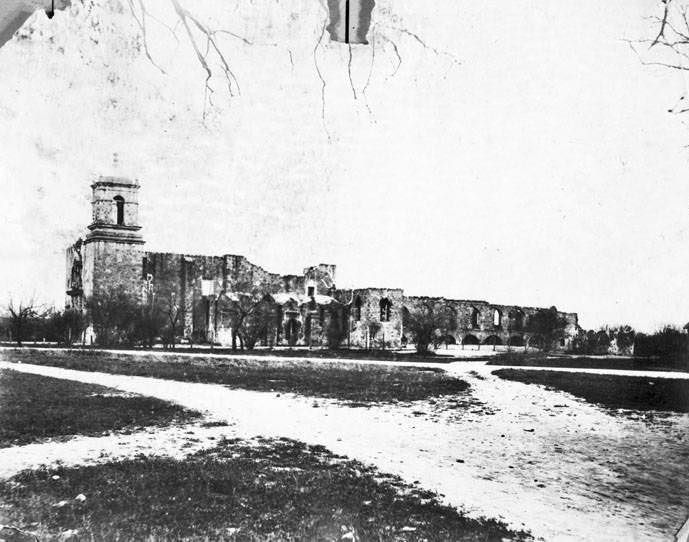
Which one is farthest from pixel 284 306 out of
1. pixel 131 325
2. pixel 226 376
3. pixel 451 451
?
pixel 451 451

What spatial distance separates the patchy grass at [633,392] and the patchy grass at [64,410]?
12.9ft

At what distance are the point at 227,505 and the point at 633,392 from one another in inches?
140

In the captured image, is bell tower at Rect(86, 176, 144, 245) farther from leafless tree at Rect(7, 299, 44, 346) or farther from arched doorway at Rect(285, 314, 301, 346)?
arched doorway at Rect(285, 314, 301, 346)

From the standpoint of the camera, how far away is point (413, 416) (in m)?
4.96

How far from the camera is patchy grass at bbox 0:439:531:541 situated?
3152mm

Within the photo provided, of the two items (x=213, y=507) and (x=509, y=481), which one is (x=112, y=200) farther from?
(x=509, y=481)

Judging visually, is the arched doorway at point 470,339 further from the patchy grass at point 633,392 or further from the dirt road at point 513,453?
the dirt road at point 513,453

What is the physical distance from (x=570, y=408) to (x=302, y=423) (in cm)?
249

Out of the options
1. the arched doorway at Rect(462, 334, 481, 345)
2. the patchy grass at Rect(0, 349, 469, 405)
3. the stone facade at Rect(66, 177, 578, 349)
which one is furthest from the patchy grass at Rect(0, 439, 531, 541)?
the arched doorway at Rect(462, 334, 481, 345)

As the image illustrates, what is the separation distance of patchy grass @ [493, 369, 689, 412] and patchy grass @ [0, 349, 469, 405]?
60.3 inches

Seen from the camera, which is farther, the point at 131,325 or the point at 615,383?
the point at 615,383

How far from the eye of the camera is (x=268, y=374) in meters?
8.52

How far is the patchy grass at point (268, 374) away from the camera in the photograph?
20.1ft

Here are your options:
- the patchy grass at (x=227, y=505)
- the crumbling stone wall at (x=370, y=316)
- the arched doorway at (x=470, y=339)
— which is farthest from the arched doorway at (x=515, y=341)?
the patchy grass at (x=227, y=505)
